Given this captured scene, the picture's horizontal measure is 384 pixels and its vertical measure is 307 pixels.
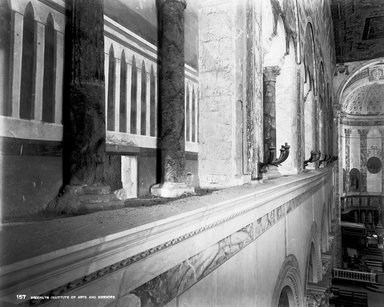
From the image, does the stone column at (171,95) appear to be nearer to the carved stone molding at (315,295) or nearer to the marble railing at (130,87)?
the marble railing at (130,87)

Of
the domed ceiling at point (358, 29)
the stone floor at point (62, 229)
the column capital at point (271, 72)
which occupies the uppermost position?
the domed ceiling at point (358, 29)

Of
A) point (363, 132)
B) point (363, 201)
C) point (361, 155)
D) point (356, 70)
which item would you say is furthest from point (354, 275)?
point (363, 132)

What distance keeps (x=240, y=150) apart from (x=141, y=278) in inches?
65.7

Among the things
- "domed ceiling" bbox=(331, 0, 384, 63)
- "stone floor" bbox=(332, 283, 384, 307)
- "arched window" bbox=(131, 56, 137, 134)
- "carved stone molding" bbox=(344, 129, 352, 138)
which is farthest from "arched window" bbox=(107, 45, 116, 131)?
"carved stone molding" bbox=(344, 129, 352, 138)

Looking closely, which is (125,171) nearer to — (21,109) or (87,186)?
(87,186)

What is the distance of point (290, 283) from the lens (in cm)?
404

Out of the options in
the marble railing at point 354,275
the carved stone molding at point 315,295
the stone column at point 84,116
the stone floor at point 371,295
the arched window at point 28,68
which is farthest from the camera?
the marble railing at point 354,275

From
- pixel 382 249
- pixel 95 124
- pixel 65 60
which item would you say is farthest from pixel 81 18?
pixel 382 249

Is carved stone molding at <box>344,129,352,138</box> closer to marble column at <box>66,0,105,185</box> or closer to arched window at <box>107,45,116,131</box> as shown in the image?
arched window at <box>107,45,116,131</box>

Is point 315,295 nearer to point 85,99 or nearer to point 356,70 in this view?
point 85,99

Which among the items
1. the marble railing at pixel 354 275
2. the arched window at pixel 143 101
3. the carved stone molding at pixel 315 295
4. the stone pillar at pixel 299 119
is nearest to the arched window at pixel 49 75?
the arched window at pixel 143 101

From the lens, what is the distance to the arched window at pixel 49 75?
49.8 inches

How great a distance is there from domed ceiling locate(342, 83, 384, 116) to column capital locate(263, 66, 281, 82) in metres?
17.2

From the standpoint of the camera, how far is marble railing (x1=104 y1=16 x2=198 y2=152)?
5.38 feet
